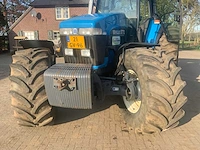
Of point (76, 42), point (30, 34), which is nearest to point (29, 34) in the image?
point (30, 34)

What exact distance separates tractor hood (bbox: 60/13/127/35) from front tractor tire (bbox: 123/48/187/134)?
0.78m

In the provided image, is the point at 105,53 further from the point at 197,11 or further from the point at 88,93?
the point at 197,11

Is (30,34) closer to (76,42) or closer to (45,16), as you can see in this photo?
(45,16)

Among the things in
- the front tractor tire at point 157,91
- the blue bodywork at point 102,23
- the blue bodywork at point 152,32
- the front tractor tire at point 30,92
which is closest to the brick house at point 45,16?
the blue bodywork at point 152,32

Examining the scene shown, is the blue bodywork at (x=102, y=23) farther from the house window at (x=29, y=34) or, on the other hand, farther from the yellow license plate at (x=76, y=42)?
the house window at (x=29, y=34)

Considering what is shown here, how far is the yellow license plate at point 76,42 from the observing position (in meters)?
4.12

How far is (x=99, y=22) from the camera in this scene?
13.4 ft

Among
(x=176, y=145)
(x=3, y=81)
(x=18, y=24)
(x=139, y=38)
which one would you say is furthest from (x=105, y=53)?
(x=18, y=24)

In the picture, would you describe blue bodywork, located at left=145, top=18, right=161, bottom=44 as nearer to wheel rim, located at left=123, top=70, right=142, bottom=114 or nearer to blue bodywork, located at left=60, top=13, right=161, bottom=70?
blue bodywork, located at left=60, top=13, right=161, bottom=70

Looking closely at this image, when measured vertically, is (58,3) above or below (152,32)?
above

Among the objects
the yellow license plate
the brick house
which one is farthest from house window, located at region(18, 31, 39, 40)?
the yellow license plate

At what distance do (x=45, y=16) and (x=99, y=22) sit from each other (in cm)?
2483

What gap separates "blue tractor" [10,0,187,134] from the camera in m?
3.49

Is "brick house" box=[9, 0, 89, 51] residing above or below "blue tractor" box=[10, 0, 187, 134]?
above
